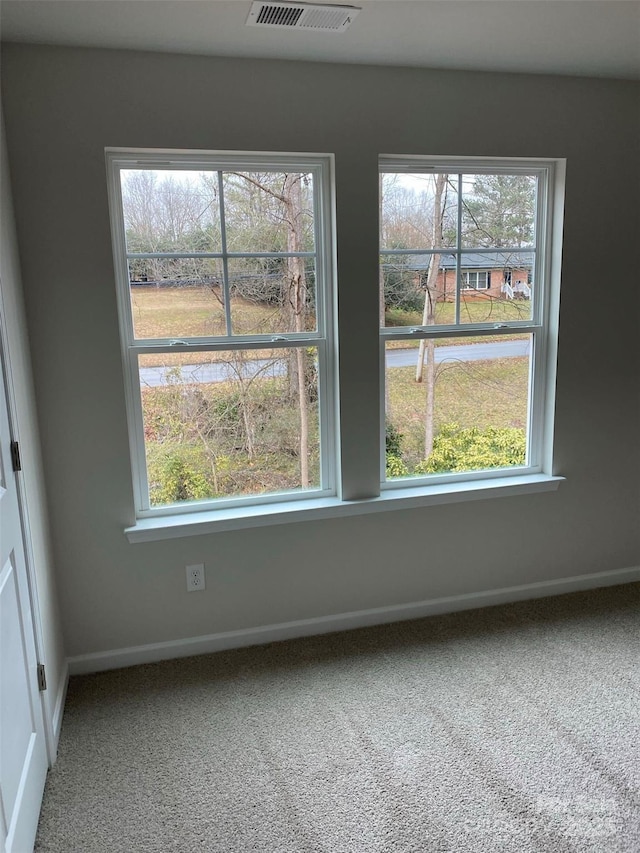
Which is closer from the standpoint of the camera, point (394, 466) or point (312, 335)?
point (312, 335)

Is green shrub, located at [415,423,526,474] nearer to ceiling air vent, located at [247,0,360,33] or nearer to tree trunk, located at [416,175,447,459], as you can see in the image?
tree trunk, located at [416,175,447,459]

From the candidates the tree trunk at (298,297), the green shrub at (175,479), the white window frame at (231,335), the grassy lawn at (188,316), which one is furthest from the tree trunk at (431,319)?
the green shrub at (175,479)

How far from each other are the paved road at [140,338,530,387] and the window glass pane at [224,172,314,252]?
0.49 metres

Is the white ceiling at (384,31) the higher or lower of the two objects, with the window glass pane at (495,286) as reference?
higher

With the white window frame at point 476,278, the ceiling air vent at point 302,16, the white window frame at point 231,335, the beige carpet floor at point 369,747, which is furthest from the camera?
the white window frame at point 476,278

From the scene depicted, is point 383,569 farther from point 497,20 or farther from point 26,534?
point 497,20

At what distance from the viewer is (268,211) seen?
2527 millimetres

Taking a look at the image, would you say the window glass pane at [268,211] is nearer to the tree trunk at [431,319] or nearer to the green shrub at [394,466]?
the tree trunk at [431,319]

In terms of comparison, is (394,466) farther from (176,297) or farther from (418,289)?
(176,297)

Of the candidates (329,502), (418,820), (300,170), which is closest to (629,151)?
(300,170)

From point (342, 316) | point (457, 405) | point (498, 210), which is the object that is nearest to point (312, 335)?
point (342, 316)

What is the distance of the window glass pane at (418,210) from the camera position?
8.71ft

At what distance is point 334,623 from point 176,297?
62.4 inches

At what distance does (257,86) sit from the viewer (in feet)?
7.68
